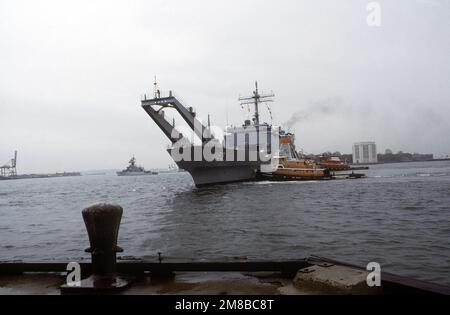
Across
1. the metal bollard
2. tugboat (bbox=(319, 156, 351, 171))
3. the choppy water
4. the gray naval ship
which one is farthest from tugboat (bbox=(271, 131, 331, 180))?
tugboat (bbox=(319, 156, 351, 171))

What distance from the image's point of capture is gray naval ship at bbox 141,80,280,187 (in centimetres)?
2784

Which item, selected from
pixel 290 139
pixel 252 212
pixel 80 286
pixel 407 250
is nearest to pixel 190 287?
pixel 80 286

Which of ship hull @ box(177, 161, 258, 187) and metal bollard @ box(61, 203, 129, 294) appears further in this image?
ship hull @ box(177, 161, 258, 187)

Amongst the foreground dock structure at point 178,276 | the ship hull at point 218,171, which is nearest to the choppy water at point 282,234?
the foreground dock structure at point 178,276

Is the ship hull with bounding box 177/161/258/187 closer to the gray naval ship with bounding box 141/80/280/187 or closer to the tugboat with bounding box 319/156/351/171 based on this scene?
the gray naval ship with bounding box 141/80/280/187

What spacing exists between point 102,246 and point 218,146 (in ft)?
94.1

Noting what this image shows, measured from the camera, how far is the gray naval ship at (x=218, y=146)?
27844 mm

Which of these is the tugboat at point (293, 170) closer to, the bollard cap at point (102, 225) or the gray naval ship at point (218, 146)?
the gray naval ship at point (218, 146)

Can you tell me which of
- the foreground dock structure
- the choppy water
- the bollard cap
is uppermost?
the bollard cap

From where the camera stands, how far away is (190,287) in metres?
3.75

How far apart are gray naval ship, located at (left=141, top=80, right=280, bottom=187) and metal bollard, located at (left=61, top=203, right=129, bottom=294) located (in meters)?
23.3

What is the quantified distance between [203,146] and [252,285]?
88.2 ft
